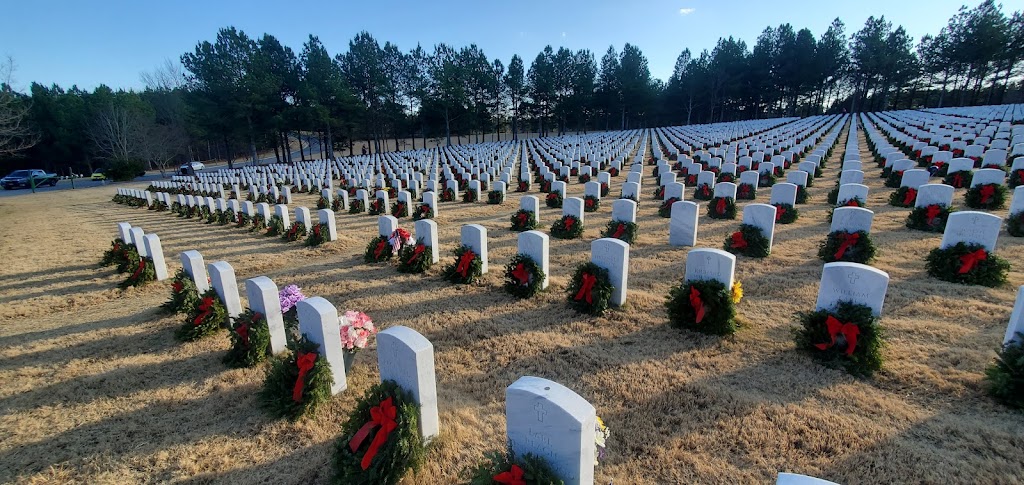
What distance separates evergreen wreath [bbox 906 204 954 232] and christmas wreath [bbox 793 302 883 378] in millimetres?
5662

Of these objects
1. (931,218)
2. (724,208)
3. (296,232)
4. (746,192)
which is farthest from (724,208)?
(296,232)

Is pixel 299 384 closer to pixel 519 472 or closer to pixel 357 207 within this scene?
pixel 519 472

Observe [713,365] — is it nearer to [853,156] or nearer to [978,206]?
[978,206]

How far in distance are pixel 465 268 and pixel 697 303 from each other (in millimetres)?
3257

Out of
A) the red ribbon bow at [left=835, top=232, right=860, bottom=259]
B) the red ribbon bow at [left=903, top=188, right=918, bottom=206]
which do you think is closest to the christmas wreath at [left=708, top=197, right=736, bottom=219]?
the red ribbon bow at [left=835, top=232, right=860, bottom=259]

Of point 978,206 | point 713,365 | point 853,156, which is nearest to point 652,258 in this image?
point 713,365

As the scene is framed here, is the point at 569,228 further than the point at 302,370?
Yes

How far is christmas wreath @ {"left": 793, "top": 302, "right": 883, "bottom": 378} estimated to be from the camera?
12.2ft

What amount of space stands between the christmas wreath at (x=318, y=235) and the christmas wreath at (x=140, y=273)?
259 centimetres

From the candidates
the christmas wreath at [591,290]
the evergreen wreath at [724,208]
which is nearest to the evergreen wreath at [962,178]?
the evergreen wreath at [724,208]

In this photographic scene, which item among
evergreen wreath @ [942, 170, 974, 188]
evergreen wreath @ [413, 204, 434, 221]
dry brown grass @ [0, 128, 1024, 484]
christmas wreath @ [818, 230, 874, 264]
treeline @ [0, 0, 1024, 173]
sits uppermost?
treeline @ [0, 0, 1024, 173]

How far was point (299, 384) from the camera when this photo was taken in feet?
11.4

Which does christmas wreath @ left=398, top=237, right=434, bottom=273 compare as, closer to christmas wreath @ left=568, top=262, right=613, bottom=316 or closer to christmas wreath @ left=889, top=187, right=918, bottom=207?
christmas wreath @ left=568, top=262, right=613, bottom=316

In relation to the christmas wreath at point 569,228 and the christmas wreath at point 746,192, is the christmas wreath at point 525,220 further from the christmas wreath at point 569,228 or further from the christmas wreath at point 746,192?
the christmas wreath at point 746,192
